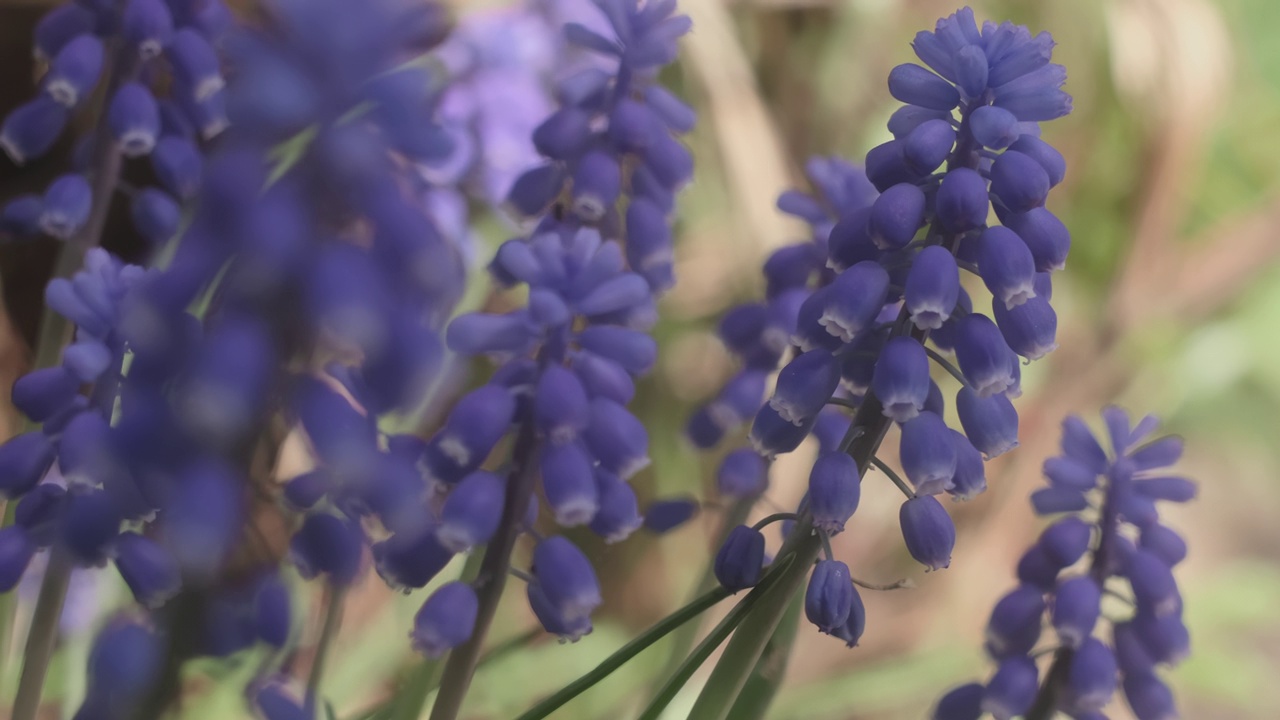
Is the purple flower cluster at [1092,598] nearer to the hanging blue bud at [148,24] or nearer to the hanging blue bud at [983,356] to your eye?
the hanging blue bud at [983,356]

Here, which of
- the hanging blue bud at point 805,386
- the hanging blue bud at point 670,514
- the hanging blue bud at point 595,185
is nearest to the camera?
the hanging blue bud at point 805,386

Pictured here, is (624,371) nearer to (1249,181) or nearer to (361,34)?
(361,34)

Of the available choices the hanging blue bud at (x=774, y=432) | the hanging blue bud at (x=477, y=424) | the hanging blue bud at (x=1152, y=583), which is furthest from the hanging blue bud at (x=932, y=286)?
the hanging blue bud at (x=1152, y=583)

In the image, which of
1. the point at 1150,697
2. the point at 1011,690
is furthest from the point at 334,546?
the point at 1150,697

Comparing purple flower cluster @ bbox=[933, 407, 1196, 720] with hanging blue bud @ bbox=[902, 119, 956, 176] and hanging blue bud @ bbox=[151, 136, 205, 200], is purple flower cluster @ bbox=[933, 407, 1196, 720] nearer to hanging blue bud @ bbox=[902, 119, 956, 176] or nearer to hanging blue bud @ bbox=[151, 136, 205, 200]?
hanging blue bud @ bbox=[902, 119, 956, 176]

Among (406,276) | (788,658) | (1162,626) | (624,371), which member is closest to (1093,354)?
(1162,626)

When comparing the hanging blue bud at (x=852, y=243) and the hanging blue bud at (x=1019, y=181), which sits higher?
the hanging blue bud at (x=1019, y=181)

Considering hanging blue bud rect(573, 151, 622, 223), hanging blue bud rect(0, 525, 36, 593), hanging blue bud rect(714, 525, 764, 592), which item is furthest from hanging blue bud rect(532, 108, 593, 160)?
hanging blue bud rect(0, 525, 36, 593)
